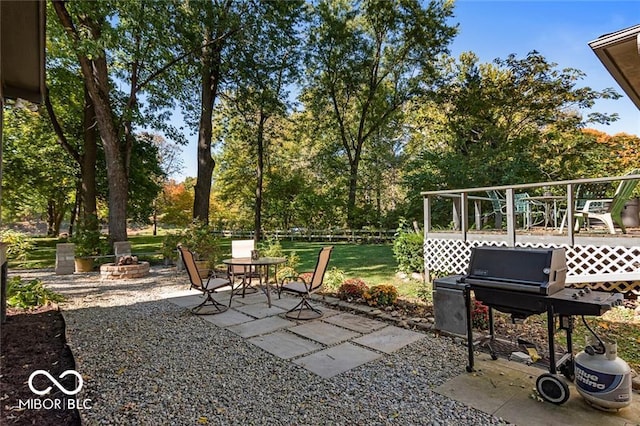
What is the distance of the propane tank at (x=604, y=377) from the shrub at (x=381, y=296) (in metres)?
2.77

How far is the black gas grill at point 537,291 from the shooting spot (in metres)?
2.33

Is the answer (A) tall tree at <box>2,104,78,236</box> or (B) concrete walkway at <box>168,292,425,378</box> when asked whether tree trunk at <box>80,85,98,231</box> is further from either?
(B) concrete walkway at <box>168,292,425,378</box>

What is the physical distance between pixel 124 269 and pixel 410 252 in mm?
6900

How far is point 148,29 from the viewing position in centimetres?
898

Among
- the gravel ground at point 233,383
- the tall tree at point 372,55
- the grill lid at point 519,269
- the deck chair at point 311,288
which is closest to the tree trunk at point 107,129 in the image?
the gravel ground at point 233,383

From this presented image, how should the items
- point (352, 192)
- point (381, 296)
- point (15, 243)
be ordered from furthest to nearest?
point (352, 192) < point (15, 243) < point (381, 296)

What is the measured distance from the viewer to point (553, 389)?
239 cm

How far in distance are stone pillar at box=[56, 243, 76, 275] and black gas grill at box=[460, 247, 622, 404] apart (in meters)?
9.97

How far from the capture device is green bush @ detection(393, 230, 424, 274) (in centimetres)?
727

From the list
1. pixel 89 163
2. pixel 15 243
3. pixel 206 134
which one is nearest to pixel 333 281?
pixel 206 134

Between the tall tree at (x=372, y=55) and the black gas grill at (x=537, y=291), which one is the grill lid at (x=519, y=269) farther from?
the tall tree at (x=372, y=55)

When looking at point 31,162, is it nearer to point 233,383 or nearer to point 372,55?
point 233,383

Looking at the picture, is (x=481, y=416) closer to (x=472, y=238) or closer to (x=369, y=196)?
(x=472, y=238)
